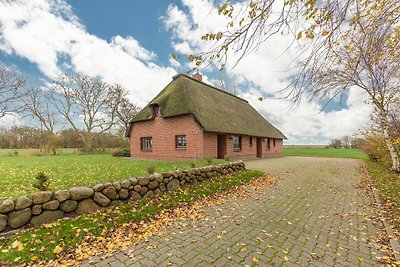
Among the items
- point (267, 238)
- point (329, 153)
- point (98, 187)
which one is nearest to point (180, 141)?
point (98, 187)

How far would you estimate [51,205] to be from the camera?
4539mm

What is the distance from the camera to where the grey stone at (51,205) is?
4465mm

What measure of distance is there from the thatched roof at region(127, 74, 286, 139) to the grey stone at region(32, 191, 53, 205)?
37.6ft

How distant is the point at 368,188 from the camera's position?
873 cm

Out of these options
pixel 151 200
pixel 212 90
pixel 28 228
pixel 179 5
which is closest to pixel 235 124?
pixel 212 90

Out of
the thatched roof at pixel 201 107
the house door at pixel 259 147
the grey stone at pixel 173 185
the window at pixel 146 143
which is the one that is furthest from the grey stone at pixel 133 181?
the house door at pixel 259 147

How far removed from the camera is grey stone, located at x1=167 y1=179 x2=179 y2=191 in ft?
23.8

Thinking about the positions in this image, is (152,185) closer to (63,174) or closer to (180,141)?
(63,174)

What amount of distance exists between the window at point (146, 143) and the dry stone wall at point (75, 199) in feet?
42.7

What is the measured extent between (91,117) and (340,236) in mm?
34626

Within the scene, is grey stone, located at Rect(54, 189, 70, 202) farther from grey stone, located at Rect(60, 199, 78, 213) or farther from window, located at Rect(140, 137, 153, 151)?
window, located at Rect(140, 137, 153, 151)

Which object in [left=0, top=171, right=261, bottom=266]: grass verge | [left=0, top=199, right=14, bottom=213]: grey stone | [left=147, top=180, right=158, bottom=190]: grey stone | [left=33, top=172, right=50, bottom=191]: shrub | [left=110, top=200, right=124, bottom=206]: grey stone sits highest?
[left=33, top=172, right=50, bottom=191]: shrub

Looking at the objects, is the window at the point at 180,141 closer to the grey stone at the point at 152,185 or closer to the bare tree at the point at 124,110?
the grey stone at the point at 152,185

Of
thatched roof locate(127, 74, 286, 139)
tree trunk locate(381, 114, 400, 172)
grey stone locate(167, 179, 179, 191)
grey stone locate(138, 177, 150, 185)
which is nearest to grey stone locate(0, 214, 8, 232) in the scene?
grey stone locate(138, 177, 150, 185)
